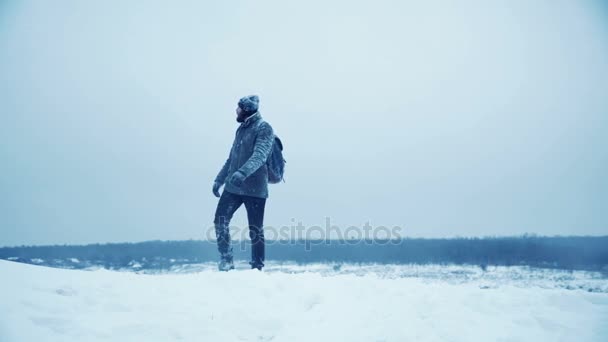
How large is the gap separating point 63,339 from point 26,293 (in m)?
0.59

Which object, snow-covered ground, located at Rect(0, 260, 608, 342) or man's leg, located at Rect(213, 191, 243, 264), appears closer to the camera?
snow-covered ground, located at Rect(0, 260, 608, 342)

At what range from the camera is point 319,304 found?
3.88m

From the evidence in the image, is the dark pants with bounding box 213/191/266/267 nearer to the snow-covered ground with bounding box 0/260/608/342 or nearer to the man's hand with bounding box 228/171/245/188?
the man's hand with bounding box 228/171/245/188

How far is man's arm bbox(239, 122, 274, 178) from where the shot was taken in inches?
203

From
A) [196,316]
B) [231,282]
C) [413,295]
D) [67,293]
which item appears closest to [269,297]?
[231,282]

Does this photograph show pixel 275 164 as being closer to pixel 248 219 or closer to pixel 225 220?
pixel 248 219

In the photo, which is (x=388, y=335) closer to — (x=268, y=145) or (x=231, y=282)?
(x=231, y=282)

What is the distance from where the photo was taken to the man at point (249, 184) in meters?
5.32

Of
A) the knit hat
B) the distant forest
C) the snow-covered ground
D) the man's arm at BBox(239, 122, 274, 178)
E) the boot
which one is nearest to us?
the snow-covered ground

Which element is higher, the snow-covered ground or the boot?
the boot

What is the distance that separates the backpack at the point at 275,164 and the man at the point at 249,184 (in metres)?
0.12

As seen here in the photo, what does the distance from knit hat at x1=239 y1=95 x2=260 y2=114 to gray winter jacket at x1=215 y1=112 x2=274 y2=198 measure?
0.07 m

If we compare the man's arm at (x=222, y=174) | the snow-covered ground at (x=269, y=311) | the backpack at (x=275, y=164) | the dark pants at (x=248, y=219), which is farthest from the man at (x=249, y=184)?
the snow-covered ground at (x=269, y=311)

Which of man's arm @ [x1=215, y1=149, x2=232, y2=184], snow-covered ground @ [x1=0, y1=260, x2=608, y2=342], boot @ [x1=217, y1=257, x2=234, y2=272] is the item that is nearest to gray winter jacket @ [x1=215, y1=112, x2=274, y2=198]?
man's arm @ [x1=215, y1=149, x2=232, y2=184]
